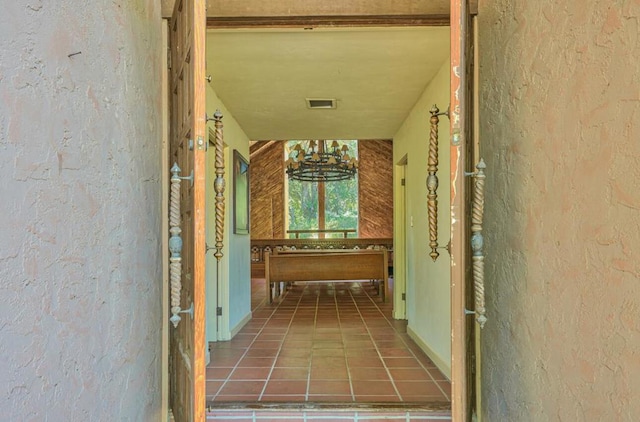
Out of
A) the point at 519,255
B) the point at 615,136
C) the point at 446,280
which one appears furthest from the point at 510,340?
the point at 446,280

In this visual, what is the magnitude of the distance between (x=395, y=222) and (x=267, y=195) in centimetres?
782

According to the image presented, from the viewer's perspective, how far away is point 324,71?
281 cm

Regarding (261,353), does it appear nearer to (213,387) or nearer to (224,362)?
(224,362)

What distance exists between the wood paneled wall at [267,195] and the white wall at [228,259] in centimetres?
746

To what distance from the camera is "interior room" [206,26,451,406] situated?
93.2 inches

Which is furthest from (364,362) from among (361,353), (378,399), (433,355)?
(378,399)

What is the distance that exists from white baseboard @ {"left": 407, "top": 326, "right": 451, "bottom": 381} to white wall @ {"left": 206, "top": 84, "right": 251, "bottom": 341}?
167cm

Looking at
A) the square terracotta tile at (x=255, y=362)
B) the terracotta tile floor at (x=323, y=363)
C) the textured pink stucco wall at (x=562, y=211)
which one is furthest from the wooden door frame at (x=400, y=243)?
the textured pink stucco wall at (x=562, y=211)

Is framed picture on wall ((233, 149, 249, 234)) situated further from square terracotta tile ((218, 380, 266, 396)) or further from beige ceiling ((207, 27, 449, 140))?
square terracotta tile ((218, 380, 266, 396))

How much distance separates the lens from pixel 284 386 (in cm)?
242

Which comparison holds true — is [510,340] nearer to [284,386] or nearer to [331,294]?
[284,386]

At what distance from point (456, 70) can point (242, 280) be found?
3438 mm

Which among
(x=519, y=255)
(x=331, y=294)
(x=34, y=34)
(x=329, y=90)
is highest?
(x=329, y=90)

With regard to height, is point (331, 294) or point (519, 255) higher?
point (519, 255)
